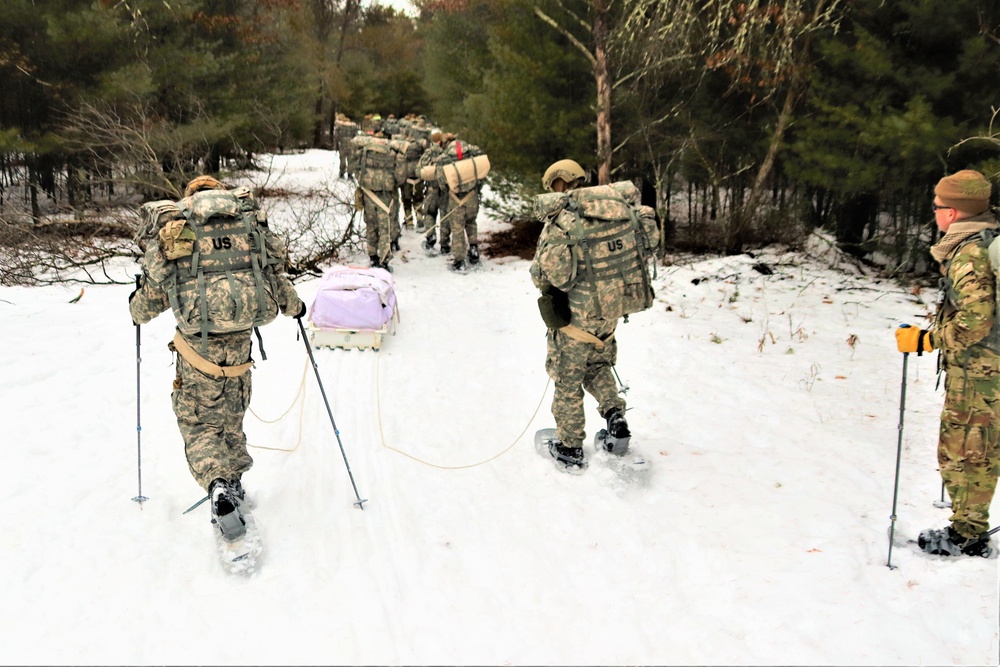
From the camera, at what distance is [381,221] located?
35.0ft

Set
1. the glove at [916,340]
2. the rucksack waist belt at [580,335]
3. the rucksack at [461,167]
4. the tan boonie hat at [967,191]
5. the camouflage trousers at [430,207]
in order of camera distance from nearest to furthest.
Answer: the tan boonie hat at [967,191], the glove at [916,340], the rucksack waist belt at [580,335], the rucksack at [461,167], the camouflage trousers at [430,207]

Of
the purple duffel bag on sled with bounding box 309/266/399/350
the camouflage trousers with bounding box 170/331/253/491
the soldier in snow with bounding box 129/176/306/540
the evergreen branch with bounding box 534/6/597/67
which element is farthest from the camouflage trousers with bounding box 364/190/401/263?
the camouflage trousers with bounding box 170/331/253/491

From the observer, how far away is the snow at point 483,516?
10.8ft

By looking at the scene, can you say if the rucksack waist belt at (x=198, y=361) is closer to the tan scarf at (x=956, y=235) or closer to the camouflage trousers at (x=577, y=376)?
the camouflage trousers at (x=577, y=376)

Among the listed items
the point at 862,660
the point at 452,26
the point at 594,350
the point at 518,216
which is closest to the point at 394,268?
the point at 518,216

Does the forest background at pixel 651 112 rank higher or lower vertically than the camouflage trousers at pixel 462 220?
higher

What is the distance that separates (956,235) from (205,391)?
445cm

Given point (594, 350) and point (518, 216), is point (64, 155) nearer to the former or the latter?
point (518, 216)

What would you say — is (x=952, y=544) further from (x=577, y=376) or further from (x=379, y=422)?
(x=379, y=422)

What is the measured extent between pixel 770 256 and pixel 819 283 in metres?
1.25

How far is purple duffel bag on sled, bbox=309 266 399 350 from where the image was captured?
296 inches

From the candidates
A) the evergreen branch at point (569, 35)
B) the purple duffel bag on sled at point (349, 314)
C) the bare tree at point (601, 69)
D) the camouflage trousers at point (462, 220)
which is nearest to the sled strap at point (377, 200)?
the camouflage trousers at point (462, 220)

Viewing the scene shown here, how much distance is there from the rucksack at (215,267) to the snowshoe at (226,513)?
2.81ft

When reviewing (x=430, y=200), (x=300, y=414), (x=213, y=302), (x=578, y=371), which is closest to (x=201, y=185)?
(x=213, y=302)
